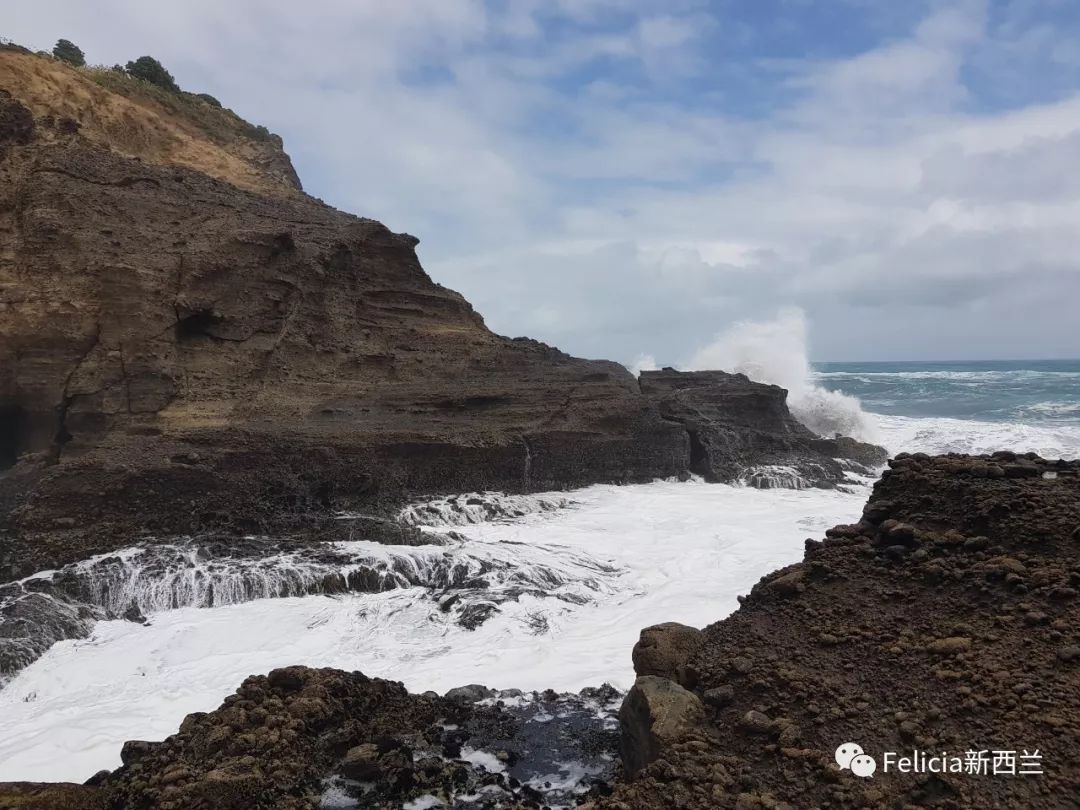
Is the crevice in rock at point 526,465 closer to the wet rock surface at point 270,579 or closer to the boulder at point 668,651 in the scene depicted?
the wet rock surface at point 270,579

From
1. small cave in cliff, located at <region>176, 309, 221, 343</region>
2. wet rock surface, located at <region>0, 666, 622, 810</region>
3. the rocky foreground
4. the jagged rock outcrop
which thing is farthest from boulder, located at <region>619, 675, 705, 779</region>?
the jagged rock outcrop

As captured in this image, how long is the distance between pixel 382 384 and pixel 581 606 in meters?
7.52

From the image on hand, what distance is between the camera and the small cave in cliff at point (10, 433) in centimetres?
1199

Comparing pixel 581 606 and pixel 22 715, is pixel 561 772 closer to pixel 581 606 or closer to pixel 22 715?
pixel 581 606

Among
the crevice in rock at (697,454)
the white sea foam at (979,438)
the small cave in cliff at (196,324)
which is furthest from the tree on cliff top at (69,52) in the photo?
the white sea foam at (979,438)

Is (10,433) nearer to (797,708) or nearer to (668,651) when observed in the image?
(668,651)

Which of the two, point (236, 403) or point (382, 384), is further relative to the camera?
point (382, 384)

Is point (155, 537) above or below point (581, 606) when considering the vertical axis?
above

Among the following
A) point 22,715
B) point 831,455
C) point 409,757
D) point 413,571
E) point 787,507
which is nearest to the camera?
point 409,757

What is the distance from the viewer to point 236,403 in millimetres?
12430

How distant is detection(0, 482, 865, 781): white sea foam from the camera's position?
19.4 feet

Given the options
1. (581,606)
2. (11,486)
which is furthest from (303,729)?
(11,486)

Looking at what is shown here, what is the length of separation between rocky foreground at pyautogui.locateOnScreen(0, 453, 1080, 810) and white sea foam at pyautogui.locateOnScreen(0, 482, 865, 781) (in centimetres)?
119

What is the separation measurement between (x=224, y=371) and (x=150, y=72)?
520 inches
